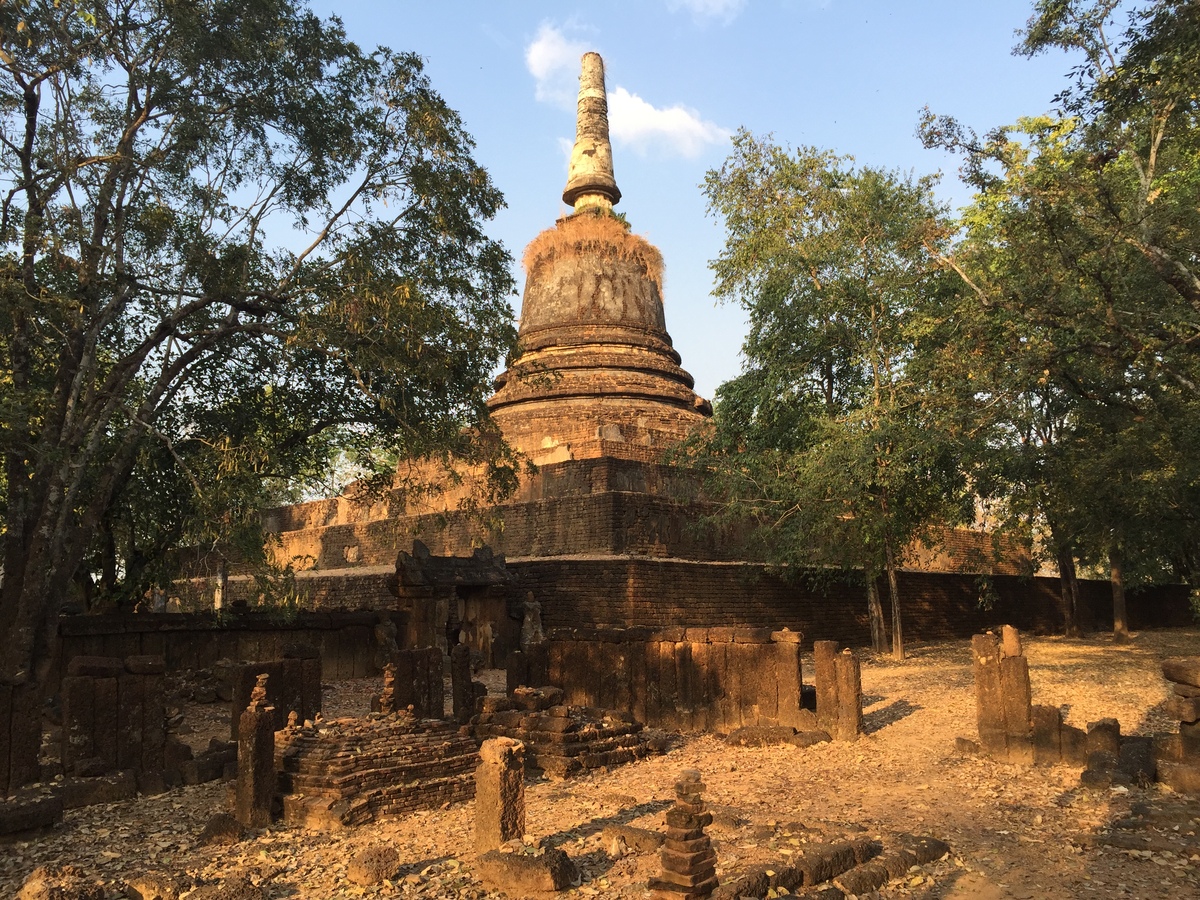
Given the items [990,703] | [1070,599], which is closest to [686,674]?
[990,703]

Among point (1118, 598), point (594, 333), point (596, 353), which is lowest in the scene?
point (1118, 598)

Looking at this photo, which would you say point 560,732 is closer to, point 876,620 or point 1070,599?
point 876,620

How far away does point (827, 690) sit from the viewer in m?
9.45

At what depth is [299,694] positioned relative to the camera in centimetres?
953

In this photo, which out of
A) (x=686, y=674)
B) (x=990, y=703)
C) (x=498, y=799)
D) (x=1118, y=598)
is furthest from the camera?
(x=1118, y=598)

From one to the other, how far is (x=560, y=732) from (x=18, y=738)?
439cm

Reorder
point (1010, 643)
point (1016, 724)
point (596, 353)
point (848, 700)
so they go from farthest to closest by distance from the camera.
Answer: point (596, 353), point (848, 700), point (1010, 643), point (1016, 724)

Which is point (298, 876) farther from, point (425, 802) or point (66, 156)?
point (66, 156)

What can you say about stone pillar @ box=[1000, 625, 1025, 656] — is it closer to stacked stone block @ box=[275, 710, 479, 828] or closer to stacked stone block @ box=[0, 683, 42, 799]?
stacked stone block @ box=[275, 710, 479, 828]

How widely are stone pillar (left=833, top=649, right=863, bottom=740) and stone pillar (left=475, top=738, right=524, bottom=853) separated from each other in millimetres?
4305

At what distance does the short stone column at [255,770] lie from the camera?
671 centimetres

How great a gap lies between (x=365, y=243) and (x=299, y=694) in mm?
5169

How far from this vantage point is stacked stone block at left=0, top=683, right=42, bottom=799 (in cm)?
743

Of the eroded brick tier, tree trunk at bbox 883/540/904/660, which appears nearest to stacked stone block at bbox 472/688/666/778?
tree trunk at bbox 883/540/904/660
